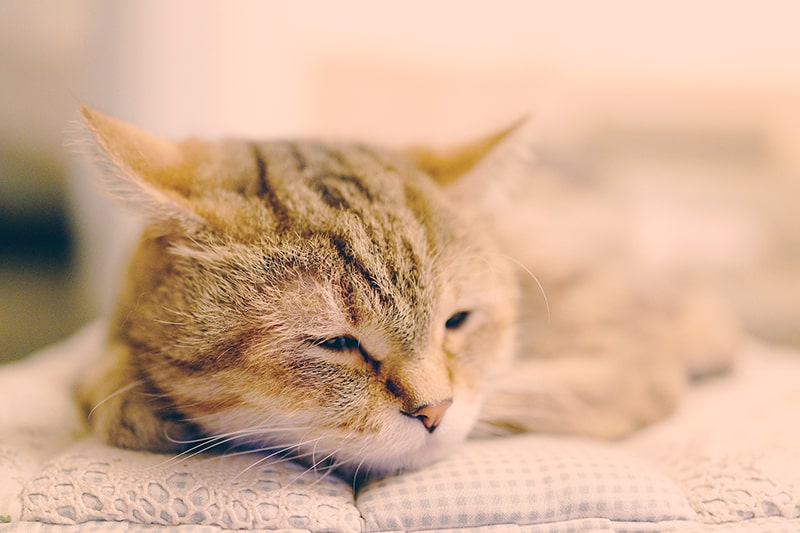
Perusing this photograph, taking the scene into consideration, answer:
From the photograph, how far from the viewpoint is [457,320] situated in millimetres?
883

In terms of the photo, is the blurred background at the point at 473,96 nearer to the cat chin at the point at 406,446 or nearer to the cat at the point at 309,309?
the cat at the point at 309,309

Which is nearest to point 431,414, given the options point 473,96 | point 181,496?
point 181,496

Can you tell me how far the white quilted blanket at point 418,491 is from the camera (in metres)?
0.65

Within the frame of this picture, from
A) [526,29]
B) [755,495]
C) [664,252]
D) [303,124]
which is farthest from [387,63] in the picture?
[755,495]

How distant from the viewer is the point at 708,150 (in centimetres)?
222

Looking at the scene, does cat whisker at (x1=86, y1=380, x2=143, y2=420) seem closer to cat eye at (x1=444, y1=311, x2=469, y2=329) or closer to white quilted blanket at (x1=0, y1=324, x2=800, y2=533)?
white quilted blanket at (x1=0, y1=324, x2=800, y2=533)

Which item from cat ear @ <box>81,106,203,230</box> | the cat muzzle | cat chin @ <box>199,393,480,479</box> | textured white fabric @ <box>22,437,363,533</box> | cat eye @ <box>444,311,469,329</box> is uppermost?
cat ear @ <box>81,106,203,230</box>

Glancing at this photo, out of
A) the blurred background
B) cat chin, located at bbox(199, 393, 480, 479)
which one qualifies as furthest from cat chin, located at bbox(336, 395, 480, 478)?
the blurred background

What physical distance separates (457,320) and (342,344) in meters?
0.22

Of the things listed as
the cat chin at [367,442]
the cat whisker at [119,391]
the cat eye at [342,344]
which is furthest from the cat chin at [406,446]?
the cat whisker at [119,391]

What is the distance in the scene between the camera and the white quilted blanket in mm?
651

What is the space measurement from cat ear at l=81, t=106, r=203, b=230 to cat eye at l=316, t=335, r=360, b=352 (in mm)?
241

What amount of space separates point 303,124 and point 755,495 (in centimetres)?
203

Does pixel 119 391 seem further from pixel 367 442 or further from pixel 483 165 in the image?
pixel 483 165
